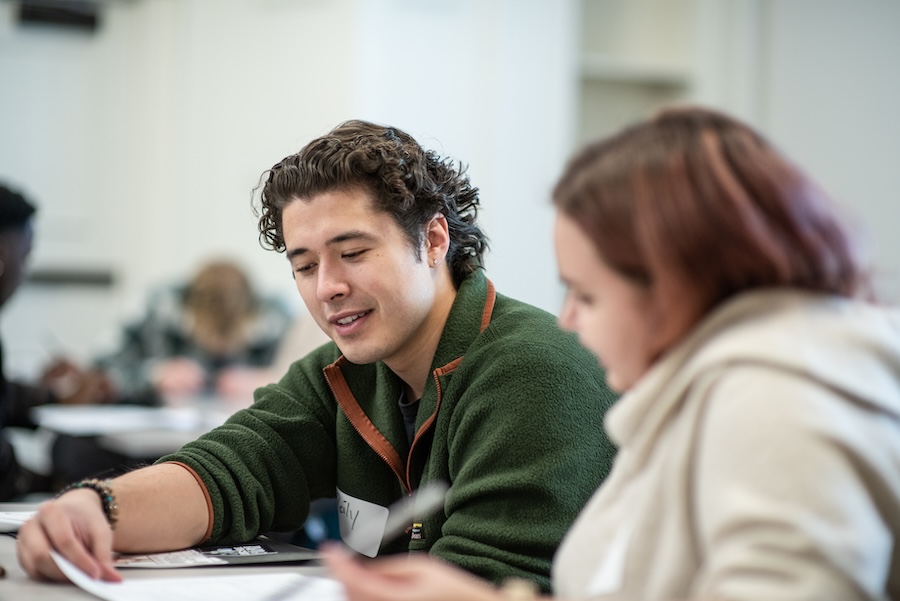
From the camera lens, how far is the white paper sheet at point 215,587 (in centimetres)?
107

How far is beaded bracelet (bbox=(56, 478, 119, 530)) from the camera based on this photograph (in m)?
1.29

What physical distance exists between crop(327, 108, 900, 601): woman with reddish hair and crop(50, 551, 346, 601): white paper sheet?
315 millimetres

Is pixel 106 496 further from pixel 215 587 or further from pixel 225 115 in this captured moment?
pixel 225 115

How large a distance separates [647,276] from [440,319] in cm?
73

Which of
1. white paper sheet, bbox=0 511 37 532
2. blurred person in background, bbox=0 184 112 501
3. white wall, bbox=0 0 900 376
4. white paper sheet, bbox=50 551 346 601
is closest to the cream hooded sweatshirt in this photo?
Answer: white paper sheet, bbox=50 551 346 601

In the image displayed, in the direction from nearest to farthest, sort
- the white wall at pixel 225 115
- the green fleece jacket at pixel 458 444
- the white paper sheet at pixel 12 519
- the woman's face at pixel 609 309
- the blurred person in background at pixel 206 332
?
the woman's face at pixel 609 309, the green fleece jacket at pixel 458 444, the white paper sheet at pixel 12 519, the blurred person in background at pixel 206 332, the white wall at pixel 225 115

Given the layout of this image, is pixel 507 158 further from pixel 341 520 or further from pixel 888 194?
pixel 341 520

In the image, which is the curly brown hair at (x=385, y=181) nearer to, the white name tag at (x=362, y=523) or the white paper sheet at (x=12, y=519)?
the white name tag at (x=362, y=523)

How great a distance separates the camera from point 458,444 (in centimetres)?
133

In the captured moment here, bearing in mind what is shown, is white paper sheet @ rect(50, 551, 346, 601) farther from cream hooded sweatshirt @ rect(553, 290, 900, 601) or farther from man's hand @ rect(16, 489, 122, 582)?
cream hooded sweatshirt @ rect(553, 290, 900, 601)

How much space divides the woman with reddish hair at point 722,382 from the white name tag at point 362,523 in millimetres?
604

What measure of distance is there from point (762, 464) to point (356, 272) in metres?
0.80

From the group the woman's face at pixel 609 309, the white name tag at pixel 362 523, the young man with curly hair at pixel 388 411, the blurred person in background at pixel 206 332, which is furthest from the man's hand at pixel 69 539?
the blurred person in background at pixel 206 332

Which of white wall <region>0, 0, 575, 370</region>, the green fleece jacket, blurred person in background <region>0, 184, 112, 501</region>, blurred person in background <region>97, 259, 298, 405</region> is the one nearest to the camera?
the green fleece jacket
